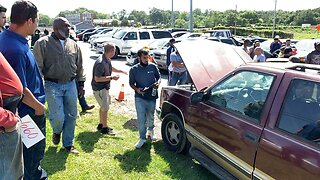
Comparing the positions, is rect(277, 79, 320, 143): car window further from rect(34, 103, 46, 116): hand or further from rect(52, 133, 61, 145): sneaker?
rect(52, 133, 61, 145): sneaker

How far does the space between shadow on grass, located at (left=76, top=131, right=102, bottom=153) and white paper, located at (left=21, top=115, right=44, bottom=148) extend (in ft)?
6.36

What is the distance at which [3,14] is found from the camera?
13.2ft

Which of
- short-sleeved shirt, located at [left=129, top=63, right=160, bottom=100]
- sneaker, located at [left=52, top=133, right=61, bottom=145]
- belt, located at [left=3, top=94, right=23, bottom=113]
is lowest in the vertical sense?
sneaker, located at [left=52, top=133, right=61, bottom=145]

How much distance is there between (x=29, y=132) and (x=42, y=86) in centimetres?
51

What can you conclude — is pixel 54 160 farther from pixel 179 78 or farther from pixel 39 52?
pixel 179 78

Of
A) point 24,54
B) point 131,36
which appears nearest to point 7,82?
point 24,54

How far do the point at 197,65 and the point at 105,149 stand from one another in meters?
1.99

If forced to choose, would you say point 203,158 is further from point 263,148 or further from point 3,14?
point 3,14

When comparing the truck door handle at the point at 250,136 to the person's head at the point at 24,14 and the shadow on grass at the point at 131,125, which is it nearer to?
the person's head at the point at 24,14

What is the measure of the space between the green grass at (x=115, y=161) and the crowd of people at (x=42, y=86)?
7.6 inches

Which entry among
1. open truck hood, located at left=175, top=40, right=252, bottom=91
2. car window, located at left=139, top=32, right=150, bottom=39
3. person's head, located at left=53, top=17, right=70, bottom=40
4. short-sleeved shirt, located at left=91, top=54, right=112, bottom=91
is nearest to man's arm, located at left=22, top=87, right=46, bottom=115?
person's head, located at left=53, top=17, right=70, bottom=40

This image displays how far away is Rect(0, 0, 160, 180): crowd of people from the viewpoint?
2.39 meters

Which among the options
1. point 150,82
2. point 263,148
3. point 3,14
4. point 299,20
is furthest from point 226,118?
point 299,20

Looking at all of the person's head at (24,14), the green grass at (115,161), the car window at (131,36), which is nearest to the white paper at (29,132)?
the person's head at (24,14)
